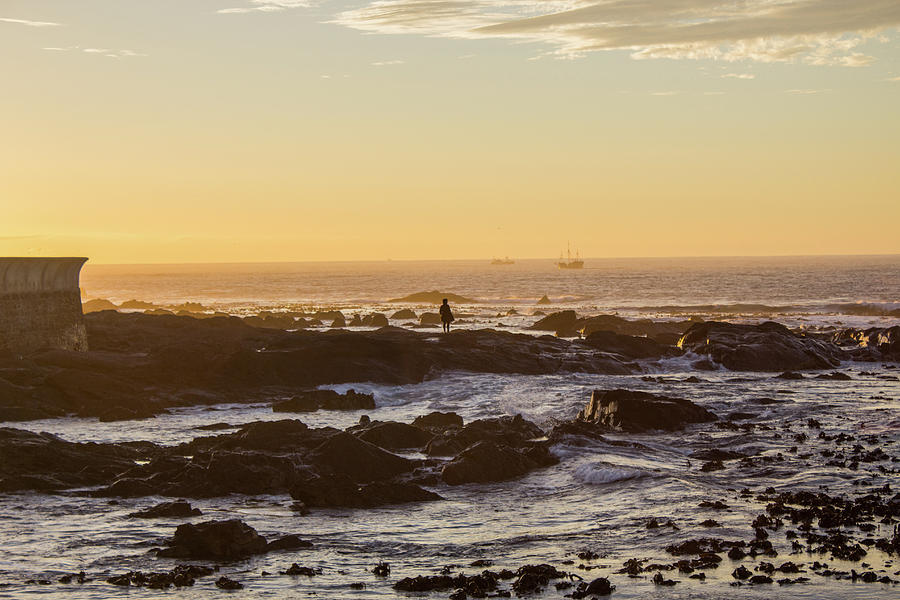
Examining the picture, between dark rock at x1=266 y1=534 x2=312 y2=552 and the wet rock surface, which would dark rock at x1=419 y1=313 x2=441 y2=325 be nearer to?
the wet rock surface

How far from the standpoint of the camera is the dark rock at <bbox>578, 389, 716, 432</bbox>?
2805cm

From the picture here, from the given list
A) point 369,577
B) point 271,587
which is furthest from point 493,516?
point 271,587

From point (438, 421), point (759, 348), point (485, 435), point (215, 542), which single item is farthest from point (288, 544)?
point (759, 348)

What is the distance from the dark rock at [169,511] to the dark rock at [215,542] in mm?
1970

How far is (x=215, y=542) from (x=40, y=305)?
25407mm

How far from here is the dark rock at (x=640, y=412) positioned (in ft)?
92.0

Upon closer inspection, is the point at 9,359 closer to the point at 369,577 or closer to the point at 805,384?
the point at 369,577

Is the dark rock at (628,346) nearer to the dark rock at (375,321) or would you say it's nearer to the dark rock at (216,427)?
the dark rock at (216,427)

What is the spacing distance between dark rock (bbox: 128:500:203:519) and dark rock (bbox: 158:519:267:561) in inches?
77.6

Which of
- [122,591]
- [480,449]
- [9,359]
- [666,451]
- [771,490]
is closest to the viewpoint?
[122,591]

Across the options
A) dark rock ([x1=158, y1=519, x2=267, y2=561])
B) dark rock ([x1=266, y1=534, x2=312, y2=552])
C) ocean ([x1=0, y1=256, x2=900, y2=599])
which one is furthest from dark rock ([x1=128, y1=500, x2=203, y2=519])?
dark rock ([x1=266, y1=534, x2=312, y2=552])

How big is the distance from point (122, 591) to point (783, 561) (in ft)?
32.6

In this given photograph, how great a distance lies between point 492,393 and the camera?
3578 cm

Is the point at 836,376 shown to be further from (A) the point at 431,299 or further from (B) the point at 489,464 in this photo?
(A) the point at 431,299
